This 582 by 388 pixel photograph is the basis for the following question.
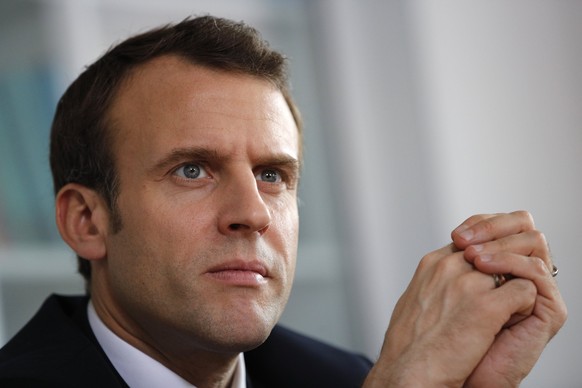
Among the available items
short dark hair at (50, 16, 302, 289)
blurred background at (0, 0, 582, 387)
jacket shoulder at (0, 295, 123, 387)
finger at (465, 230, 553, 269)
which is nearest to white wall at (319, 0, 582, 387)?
blurred background at (0, 0, 582, 387)

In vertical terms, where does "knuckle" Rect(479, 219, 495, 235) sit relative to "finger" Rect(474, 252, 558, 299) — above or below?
above

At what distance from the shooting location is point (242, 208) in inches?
63.2

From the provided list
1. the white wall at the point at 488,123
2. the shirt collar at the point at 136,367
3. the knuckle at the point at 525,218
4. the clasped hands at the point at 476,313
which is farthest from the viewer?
the white wall at the point at 488,123

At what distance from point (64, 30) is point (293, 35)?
4.18 feet

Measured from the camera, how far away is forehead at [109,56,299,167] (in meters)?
1.68

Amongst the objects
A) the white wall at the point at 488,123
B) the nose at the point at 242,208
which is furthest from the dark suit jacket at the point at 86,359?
the white wall at the point at 488,123

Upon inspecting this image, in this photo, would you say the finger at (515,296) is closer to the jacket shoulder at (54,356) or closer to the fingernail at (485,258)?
the fingernail at (485,258)

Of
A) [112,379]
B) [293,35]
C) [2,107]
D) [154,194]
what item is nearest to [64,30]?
[2,107]

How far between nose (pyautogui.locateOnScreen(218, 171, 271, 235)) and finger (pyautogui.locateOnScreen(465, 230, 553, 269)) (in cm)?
39

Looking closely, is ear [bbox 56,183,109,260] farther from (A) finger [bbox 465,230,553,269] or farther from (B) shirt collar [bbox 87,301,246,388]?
(A) finger [bbox 465,230,553,269]

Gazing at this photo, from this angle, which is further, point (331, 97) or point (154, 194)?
point (331, 97)

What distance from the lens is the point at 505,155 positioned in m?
3.76

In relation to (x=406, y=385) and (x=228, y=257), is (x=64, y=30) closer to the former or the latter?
(x=228, y=257)

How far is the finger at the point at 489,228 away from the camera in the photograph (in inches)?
61.4
